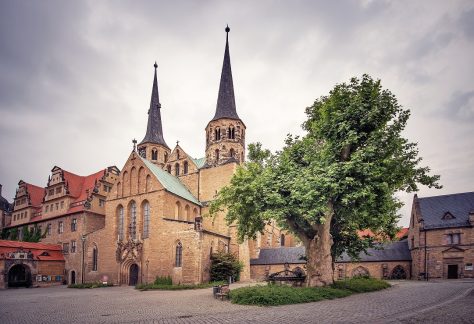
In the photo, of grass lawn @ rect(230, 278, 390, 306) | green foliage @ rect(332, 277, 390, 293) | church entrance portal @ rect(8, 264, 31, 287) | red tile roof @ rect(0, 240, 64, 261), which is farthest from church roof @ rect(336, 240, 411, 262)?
church entrance portal @ rect(8, 264, 31, 287)

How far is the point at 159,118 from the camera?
58.5 metres

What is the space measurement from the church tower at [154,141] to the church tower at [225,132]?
428 inches

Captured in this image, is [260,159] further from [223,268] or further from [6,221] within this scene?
[6,221]

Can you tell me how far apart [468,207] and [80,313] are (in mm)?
41952

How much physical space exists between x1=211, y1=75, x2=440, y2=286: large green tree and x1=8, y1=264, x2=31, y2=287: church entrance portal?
29.5 meters

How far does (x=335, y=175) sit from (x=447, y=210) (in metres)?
30.2

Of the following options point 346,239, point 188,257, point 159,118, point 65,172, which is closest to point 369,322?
point 346,239

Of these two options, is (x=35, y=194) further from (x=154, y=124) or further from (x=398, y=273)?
(x=398, y=273)

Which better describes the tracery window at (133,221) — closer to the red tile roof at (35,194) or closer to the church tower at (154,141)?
the church tower at (154,141)

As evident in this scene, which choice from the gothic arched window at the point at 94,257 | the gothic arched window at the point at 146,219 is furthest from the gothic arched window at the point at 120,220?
the gothic arched window at the point at 94,257

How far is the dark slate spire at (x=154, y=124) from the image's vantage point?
55781mm

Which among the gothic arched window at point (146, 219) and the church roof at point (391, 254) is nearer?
the gothic arched window at point (146, 219)

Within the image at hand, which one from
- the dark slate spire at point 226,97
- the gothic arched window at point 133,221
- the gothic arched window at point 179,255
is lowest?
the gothic arched window at point 179,255

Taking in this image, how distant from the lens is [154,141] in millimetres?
55281
